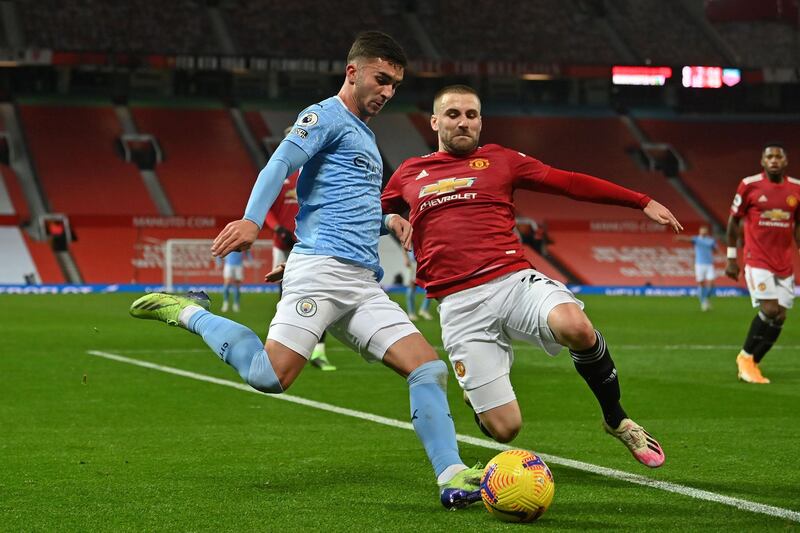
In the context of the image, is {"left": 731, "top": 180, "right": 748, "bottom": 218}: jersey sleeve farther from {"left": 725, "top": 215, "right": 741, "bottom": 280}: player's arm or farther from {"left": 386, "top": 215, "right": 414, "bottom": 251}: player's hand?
{"left": 386, "top": 215, "right": 414, "bottom": 251}: player's hand

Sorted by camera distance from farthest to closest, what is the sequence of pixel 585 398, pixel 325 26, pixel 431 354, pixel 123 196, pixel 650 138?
pixel 650 138, pixel 325 26, pixel 123 196, pixel 585 398, pixel 431 354

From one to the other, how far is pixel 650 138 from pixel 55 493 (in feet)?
133

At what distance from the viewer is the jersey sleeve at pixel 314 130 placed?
226 inches

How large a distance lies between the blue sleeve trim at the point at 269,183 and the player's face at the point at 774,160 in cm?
763

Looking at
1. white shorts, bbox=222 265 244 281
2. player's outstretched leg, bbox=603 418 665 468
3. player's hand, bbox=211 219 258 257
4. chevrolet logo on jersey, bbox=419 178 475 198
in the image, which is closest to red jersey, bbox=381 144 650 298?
chevrolet logo on jersey, bbox=419 178 475 198

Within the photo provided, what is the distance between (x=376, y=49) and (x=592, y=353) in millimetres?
1848

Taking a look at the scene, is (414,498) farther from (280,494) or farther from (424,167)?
(424,167)

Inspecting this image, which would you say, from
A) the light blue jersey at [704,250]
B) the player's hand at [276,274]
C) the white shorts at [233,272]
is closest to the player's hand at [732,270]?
the player's hand at [276,274]

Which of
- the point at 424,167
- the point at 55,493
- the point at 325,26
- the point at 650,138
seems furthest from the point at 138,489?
the point at 650,138

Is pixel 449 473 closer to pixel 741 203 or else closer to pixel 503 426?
pixel 503 426

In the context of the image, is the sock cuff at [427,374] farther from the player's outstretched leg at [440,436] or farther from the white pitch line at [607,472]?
the white pitch line at [607,472]

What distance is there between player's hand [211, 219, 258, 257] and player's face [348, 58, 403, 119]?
3.49 feet

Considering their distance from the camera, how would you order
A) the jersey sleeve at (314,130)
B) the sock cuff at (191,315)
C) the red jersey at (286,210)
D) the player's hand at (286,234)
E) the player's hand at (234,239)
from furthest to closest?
the red jersey at (286,210) < the player's hand at (286,234) < the sock cuff at (191,315) < the jersey sleeve at (314,130) < the player's hand at (234,239)

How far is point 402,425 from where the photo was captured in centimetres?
892
